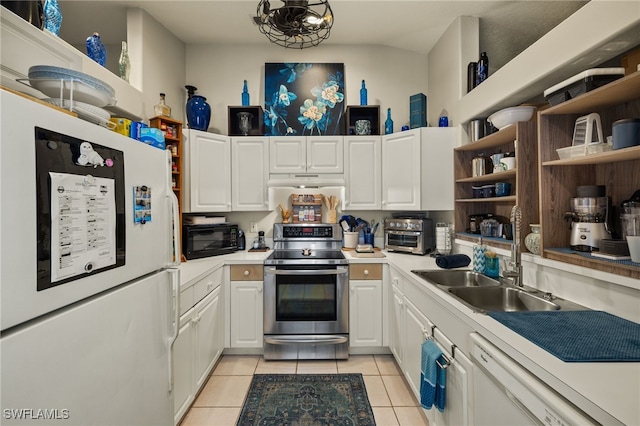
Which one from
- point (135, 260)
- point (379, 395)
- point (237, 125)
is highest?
point (237, 125)

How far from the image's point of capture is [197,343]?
6.45 feet

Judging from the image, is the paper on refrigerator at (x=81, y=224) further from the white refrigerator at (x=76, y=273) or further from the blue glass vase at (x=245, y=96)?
the blue glass vase at (x=245, y=96)

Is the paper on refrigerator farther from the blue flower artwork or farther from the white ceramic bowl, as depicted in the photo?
the blue flower artwork

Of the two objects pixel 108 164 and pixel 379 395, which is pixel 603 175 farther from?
pixel 108 164

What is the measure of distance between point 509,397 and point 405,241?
1882 millimetres

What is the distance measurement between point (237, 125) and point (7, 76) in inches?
74.9

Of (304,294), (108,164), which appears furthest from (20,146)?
(304,294)

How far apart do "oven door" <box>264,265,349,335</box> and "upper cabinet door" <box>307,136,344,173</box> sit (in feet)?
3.33

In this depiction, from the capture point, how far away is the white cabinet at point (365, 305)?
251 cm

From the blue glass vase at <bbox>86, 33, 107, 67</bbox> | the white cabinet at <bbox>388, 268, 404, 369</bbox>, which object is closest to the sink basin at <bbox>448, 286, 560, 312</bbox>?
the white cabinet at <bbox>388, 268, 404, 369</bbox>

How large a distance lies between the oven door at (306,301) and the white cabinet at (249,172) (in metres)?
0.78

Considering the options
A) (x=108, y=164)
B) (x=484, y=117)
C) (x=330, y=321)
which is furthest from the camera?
(x=330, y=321)

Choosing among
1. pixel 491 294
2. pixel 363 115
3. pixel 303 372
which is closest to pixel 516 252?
pixel 491 294

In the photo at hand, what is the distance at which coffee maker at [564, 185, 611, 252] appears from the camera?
4.47 feet
